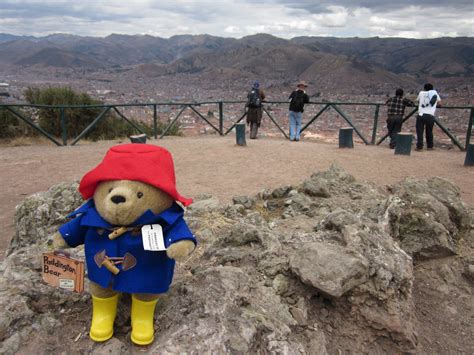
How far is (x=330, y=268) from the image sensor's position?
8.45 ft

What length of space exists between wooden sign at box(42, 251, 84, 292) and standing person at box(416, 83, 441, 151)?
8858 mm

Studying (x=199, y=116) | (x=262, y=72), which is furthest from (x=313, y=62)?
(x=199, y=116)

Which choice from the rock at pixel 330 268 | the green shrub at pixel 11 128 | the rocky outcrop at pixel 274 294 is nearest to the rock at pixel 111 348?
the rocky outcrop at pixel 274 294

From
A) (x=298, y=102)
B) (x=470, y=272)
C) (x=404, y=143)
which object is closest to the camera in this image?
(x=470, y=272)

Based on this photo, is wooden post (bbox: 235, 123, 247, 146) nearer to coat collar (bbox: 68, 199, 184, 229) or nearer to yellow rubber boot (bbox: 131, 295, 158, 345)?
coat collar (bbox: 68, 199, 184, 229)

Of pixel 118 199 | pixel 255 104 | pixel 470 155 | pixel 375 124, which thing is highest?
pixel 118 199

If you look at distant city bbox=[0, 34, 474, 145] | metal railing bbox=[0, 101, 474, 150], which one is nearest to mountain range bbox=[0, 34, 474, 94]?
distant city bbox=[0, 34, 474, 145]

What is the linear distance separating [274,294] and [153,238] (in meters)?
0.88

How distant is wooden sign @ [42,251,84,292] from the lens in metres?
2.19

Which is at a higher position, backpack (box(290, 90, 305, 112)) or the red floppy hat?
the red floppy hat

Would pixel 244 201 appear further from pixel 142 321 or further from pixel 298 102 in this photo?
pixel 298 102

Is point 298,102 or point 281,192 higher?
point 298,102

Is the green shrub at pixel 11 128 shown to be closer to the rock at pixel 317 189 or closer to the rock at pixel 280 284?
the rock at pixel 317 189

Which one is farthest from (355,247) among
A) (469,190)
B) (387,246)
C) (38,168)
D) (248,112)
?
(248,112)
